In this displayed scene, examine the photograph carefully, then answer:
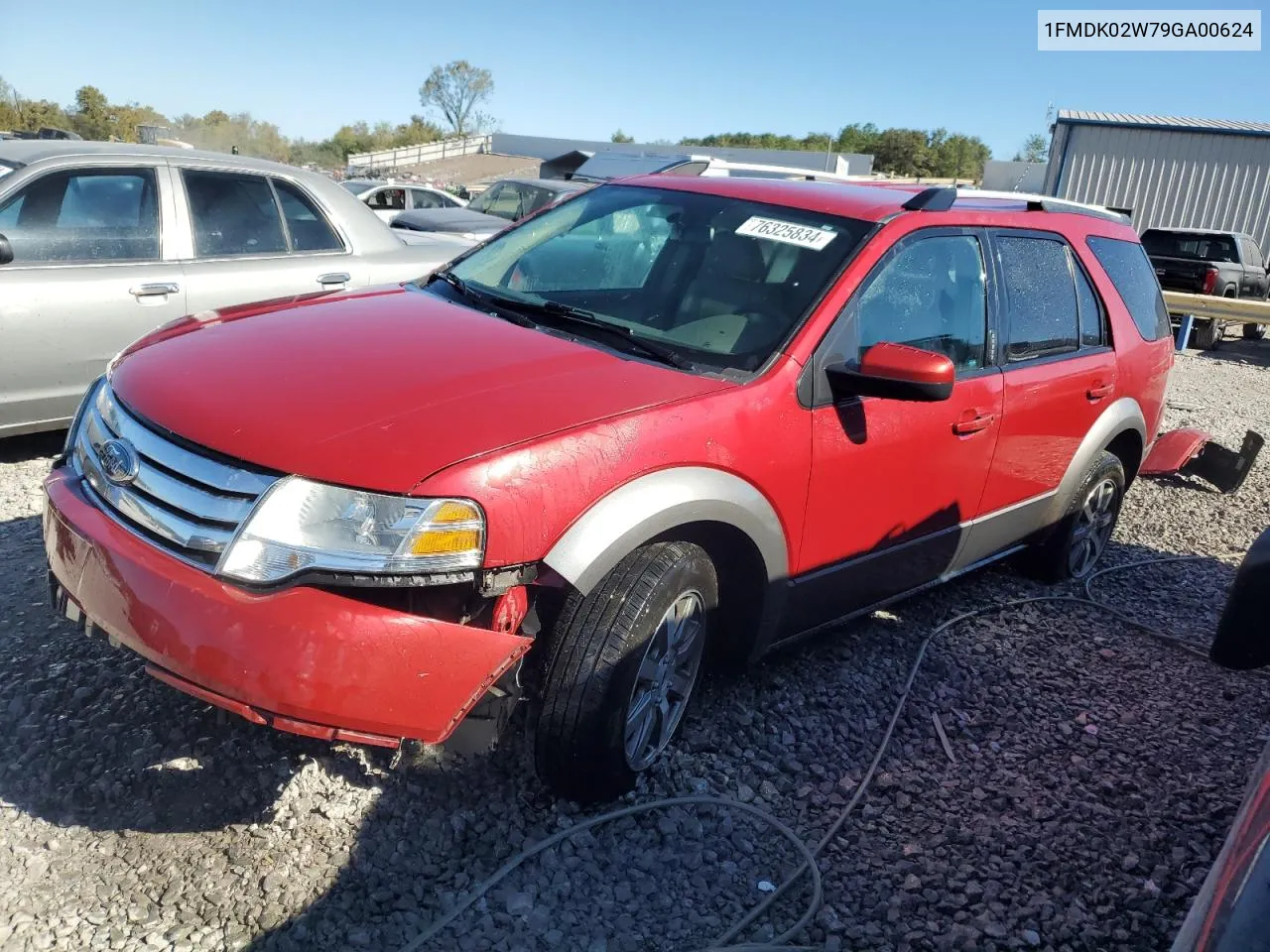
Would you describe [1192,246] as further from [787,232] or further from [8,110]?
[8,110]

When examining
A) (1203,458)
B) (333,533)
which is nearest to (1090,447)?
(1203,458)

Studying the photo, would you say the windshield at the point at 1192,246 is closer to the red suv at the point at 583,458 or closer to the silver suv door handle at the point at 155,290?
the red suv at the point at 583,458

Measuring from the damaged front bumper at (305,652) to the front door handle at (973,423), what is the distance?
1906 millimetres

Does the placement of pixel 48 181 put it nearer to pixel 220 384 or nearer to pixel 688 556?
pixel 220 384

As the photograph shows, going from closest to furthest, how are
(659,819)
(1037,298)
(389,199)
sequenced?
1. (659,819)
2. (1037,298)
3. (389,199)

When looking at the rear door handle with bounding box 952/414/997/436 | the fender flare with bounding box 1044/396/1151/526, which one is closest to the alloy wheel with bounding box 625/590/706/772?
the rear door handle with bounding box 952/414/997/436

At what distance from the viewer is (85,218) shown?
5.05 metres

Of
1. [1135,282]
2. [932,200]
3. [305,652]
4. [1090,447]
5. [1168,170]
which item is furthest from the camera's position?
[1168,170]

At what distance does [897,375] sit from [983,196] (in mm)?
1555

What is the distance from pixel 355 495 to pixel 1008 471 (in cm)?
270

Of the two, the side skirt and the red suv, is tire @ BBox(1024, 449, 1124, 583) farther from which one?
the red suv

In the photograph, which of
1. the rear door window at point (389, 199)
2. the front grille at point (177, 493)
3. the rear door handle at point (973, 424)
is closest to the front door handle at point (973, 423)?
the rear door handle at point (973, 424)

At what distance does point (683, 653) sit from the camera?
297cm

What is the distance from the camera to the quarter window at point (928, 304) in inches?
125
